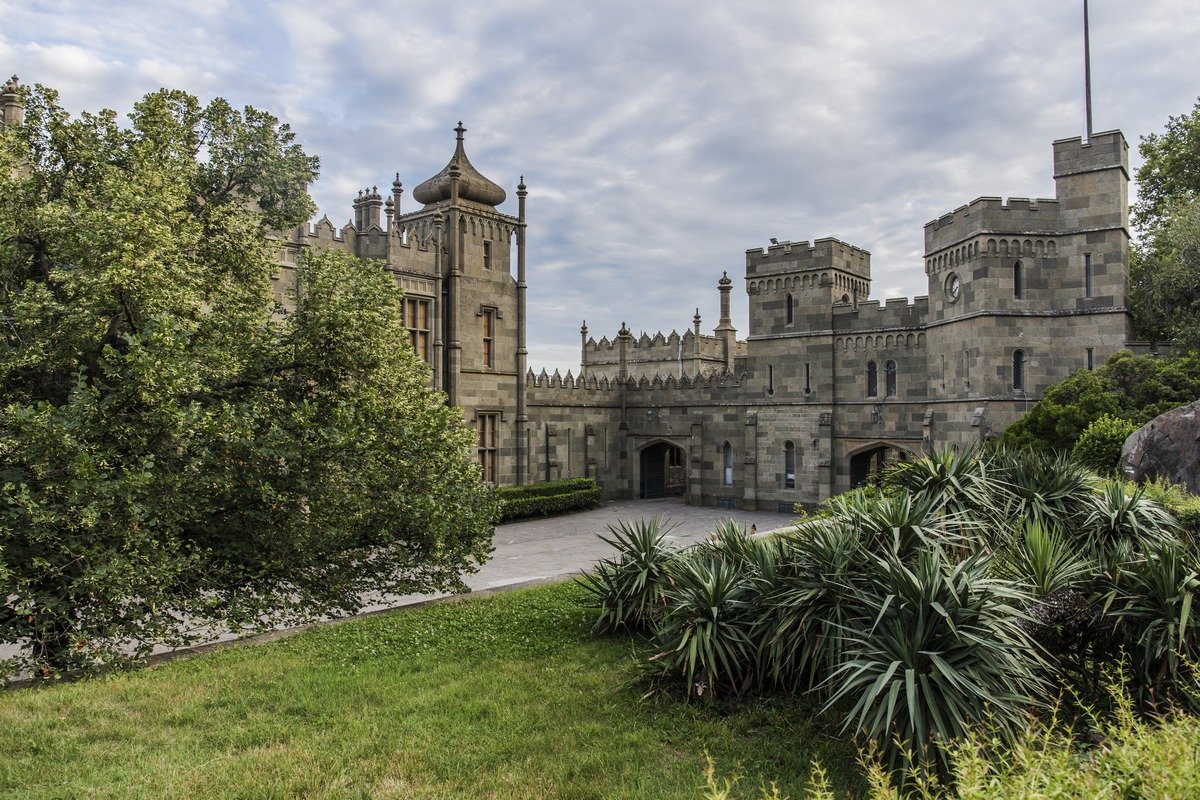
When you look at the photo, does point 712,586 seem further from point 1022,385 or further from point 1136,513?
point 1022,385

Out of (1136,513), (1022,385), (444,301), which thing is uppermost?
(444,301)

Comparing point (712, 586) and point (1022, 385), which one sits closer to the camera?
point (712, 586)

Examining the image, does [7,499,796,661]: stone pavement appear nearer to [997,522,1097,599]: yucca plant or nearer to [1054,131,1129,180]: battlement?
[997,522,1097,599]: yucca plant

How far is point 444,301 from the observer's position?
27.1m

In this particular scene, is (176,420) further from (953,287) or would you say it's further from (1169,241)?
(1169,241)

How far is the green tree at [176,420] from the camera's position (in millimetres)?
8797

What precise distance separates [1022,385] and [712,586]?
19875mm

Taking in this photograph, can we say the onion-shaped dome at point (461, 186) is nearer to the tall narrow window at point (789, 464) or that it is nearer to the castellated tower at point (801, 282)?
the castellated tower at point (801, 282)

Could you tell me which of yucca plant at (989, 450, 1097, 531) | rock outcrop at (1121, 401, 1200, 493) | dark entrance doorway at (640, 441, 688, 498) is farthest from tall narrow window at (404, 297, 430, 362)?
rock outcrop at (1121, 401, 1200, 493)

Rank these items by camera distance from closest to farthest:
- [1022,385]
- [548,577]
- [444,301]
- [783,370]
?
[548,577]
[1022,385]
[444,301]
[783,370]

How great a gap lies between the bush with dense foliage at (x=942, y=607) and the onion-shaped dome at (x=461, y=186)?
19.9 meters

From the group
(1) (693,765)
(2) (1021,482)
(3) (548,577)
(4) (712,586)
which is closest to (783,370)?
(3) (548,577)

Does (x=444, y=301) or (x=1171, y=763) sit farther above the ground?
(x=444, y=301)

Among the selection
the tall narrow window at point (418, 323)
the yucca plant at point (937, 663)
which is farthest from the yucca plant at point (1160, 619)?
the tall narrow window at point (418, 323)
